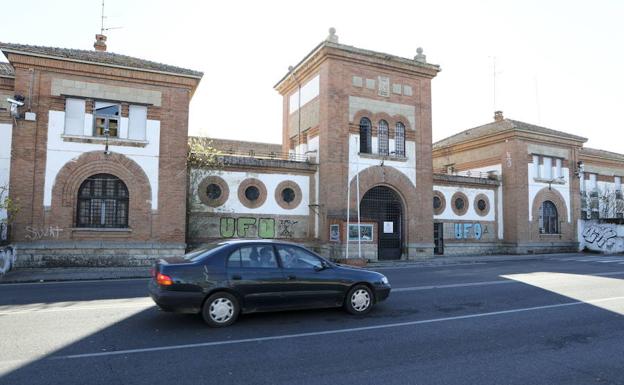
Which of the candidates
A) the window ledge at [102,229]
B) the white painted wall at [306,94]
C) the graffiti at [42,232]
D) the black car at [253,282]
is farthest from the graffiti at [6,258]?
the white painted wall at [306,94]

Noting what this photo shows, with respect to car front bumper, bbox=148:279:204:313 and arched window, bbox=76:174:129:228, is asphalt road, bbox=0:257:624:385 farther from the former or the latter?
arched window, bbox=76:174:129:228

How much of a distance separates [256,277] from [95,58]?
1487cm

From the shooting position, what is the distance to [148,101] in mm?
18578

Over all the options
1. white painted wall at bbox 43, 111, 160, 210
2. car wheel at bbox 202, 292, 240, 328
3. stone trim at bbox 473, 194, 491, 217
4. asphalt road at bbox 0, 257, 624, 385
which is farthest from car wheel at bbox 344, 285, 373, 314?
stone trim at bbox 473, 194, 491, 217

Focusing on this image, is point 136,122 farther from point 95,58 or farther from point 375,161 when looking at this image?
point 375,161

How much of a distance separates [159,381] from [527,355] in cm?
468

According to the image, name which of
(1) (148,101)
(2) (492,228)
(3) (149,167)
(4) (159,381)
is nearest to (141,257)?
(3) (149,167)

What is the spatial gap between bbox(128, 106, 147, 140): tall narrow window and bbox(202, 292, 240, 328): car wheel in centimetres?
1322

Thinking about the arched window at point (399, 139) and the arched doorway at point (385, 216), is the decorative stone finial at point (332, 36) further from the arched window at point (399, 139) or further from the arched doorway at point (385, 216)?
the arched doorway at point (385, 216)

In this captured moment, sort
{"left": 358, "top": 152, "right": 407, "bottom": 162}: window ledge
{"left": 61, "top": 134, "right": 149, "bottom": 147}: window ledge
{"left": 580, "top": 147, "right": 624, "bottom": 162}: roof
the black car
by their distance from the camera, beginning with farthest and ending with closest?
{"left": 580, "top": 147, "right": 624, "bottom": 162}: roof
{"left": 358, "top": 152, "right": 407, "bottom": 162}: window ledge
{"left": 61, "top": 134, "right": 149, "bottom": 147}: window ledge
the black car

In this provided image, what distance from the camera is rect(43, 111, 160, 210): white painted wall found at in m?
17.2

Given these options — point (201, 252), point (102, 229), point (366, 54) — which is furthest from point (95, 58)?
point (201, 252)

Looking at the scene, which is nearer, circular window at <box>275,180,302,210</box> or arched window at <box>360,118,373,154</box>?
circular window at <box>275,180,302,210</box>

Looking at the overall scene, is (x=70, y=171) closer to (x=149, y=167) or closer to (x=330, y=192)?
(x=149, y=167)
